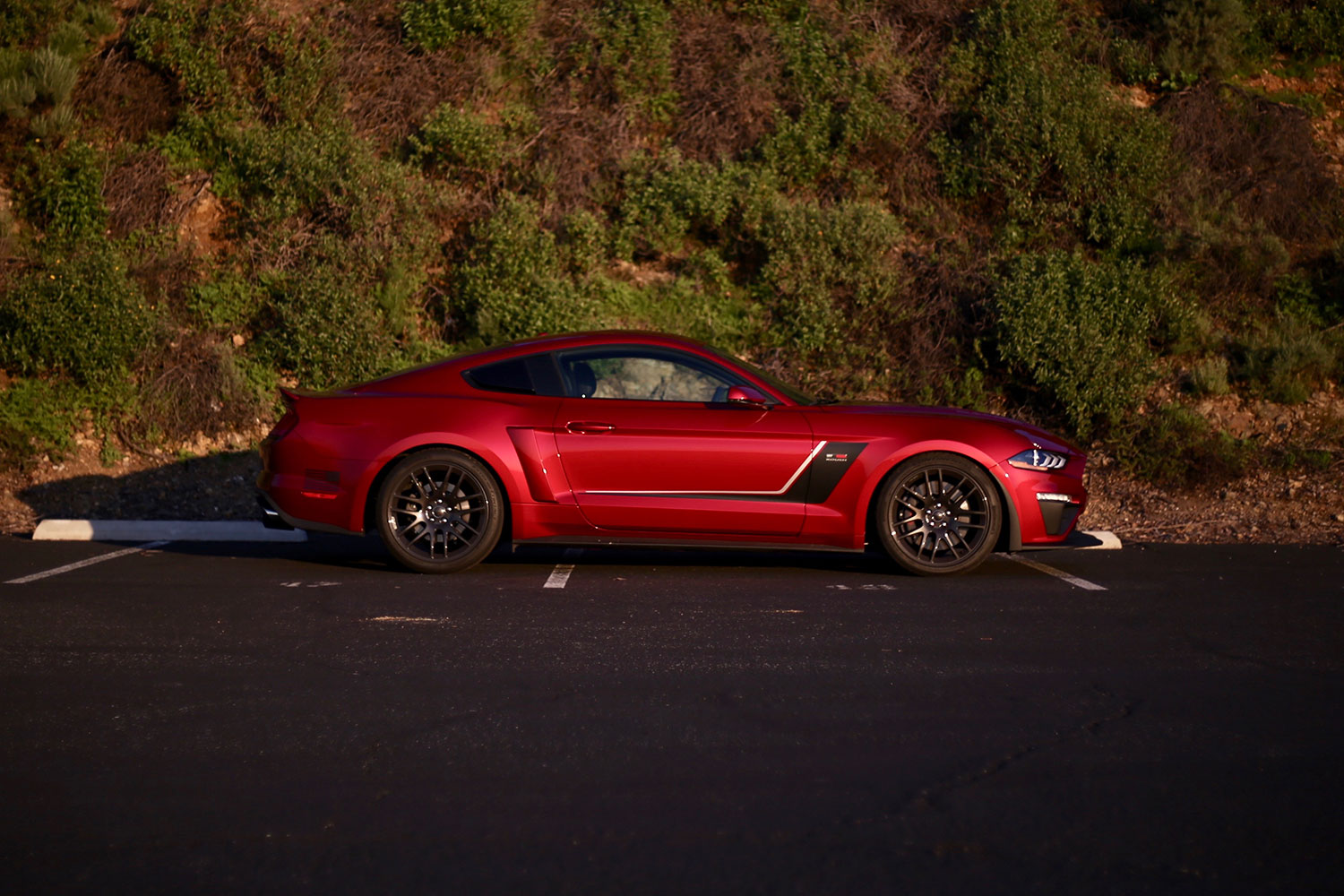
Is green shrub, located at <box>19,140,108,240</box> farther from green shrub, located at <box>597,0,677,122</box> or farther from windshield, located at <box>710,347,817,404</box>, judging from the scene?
windshield, located at <box>710,347,817,404</box>

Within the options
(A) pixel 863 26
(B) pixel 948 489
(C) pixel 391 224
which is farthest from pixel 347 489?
(A) pixel 863 26

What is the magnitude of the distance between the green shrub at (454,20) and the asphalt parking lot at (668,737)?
11005 mm

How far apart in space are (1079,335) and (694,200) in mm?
4661

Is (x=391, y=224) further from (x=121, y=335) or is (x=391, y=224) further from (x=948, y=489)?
(x=948, y=489)

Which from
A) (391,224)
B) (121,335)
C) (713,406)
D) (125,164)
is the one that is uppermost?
(125,164)

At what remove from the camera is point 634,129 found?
16672 millimetres

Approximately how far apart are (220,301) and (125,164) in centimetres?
276

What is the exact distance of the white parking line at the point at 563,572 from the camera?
25.7ft

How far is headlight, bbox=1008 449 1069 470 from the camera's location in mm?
8242

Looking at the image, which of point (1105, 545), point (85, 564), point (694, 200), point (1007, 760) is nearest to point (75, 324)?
point (85, 564)

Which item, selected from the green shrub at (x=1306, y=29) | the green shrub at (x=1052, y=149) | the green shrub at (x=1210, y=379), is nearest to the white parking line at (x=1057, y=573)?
the green shrub at (x=1210, y=379)

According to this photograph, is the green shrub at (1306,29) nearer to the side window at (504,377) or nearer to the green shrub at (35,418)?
the side window at (504,377)

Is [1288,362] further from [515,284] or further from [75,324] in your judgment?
[75,324]

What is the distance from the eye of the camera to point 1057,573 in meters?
8.41
